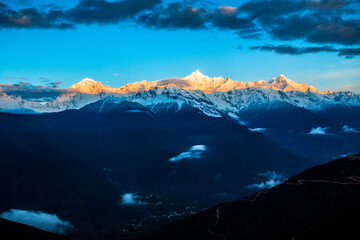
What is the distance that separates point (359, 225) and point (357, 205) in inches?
135

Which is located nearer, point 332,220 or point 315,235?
point 315,235

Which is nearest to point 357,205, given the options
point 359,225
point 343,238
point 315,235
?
point 359,225

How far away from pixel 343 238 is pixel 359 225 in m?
→ 3.40

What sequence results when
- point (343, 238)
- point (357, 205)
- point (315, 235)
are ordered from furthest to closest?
point (357, 205), point (343, 238), point (315, 235)

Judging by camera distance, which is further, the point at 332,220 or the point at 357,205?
the point at 357,205

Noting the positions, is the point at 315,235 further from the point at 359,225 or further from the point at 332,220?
the point at 359,225

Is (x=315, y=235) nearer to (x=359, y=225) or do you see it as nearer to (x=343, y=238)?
(x=343, y=238)

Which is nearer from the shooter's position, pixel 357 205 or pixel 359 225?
pixel 359 225

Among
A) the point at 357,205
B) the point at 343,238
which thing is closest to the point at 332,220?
the point at 343,238

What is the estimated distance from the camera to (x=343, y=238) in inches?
1563

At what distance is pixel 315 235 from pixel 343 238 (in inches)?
205

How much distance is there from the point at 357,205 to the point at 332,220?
5427 mm

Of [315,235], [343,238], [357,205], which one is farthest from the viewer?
[357,205]

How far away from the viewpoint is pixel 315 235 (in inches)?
1457
